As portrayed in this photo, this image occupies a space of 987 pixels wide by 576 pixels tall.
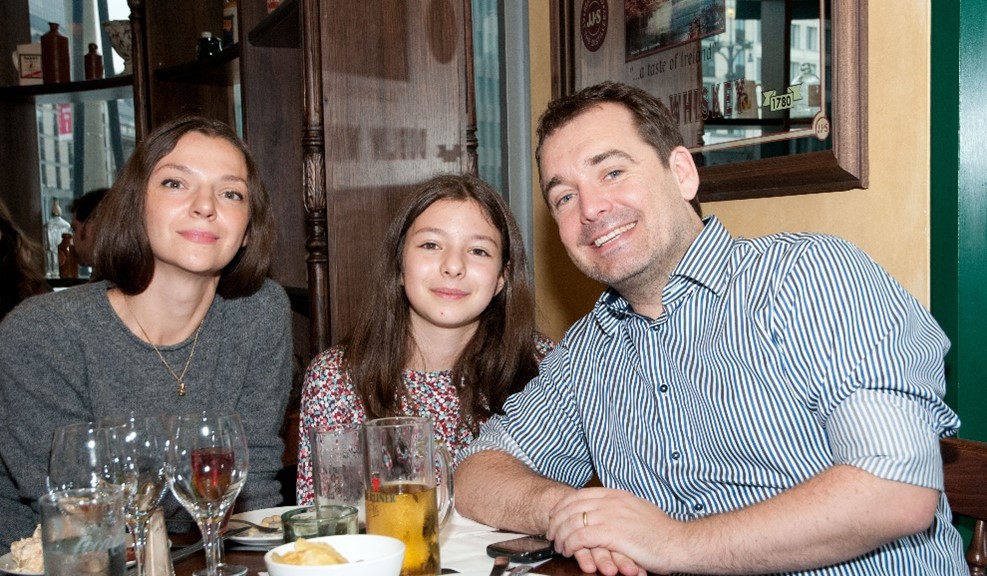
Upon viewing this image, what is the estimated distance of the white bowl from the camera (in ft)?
2.98

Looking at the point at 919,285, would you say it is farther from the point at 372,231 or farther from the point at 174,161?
the point at 174,161

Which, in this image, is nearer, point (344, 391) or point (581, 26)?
point (344, 391)

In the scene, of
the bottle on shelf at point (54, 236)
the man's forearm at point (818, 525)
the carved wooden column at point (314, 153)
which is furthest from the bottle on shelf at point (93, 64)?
the man's forearm at point (818, 525)

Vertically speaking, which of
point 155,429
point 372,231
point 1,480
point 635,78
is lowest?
point 1,480

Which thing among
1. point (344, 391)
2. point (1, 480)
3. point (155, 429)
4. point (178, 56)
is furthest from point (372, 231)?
point (178, 56)

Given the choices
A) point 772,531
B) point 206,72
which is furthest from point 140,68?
point 772,531

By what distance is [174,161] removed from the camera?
6.58ft

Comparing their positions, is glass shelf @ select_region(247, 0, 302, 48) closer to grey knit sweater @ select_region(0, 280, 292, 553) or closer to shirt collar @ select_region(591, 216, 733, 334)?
grey knit sweater @ select_region(0, 280, 292, 553)

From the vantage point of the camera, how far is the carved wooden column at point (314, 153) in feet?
7.45

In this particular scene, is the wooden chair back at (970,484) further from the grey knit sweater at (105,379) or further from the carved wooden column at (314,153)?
the carved wooden column at (314,153)

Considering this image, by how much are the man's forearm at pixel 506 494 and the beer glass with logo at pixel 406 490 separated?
0.98ft

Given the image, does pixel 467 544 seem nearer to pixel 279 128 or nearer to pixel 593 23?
pixel 593 23

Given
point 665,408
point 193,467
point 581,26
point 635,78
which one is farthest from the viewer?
point 581,26

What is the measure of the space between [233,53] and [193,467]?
226 cm
